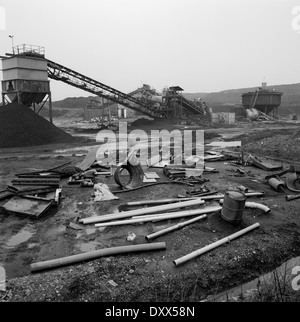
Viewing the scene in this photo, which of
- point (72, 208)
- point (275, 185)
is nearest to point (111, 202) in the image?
point (72, 208)

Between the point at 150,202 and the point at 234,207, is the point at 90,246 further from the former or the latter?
the point at 234,207

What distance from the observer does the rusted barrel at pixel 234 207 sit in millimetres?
7081

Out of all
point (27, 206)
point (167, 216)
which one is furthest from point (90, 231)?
point (27, 206)

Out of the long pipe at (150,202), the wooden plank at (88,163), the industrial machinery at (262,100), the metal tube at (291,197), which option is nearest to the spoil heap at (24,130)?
the wooden plank at (88,163)

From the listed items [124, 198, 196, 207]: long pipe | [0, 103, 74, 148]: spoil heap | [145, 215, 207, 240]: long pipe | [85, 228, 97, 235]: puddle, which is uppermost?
[0, 103, 74, 148]: spoil heap

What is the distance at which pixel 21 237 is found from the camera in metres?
7.13

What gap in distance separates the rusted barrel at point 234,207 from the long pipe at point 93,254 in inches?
80.6

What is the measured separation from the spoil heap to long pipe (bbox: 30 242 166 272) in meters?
19.1

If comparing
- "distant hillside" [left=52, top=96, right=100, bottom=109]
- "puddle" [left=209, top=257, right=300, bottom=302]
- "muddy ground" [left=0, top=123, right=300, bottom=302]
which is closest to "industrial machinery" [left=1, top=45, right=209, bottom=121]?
"muddy ground" [left=0, top=123, right=300, bottom=302]

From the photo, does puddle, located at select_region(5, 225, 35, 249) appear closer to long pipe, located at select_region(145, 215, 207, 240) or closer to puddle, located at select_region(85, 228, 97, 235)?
puddle, located at select_region(85, 228, 97, 235)

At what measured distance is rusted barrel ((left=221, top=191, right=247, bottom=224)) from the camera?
708 cm

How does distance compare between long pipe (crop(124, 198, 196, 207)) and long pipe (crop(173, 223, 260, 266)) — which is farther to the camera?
long pipe (crop(124, 198, 196, 207))

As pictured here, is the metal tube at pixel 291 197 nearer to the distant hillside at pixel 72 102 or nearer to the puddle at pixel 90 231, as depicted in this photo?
the puddle at pixel 90 231

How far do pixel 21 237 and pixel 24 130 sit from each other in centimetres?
1847
